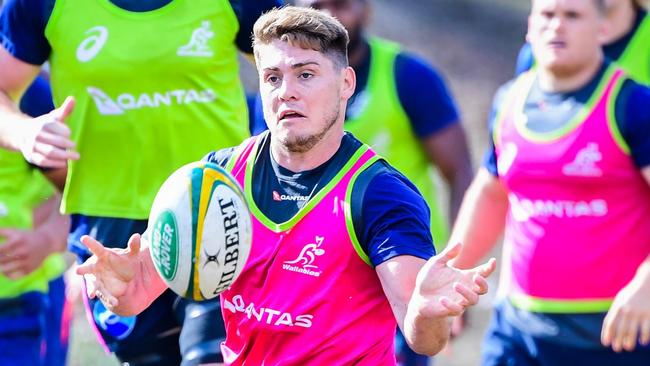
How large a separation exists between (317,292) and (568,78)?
90.2 inches

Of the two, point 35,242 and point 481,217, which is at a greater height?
point 481,217

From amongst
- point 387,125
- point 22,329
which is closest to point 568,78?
point 387,125

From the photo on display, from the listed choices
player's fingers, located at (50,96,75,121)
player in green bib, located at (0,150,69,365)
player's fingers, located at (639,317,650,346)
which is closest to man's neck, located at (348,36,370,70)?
player in green bib, located at (0,150,69,365)

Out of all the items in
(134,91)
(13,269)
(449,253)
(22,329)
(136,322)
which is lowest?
(22,329)

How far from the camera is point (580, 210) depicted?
634 centimetres

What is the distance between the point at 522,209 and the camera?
6547 millimetres

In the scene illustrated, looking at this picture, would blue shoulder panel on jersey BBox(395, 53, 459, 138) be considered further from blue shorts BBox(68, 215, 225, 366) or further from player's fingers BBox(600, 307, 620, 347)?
blue shorts BBox(68, 215, 225, 366)

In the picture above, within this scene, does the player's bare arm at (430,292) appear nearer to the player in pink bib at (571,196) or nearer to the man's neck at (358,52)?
the player in pink bib at (571,196)

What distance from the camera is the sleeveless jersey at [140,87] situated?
5.58 metres

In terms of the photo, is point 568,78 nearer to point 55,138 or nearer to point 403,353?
point 403,353

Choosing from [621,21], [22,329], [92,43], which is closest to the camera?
[92,43]

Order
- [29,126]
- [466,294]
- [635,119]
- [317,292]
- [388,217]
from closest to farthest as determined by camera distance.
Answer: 1. [466,294]
2. [388,217]
3. [317,292]
4. [29,126]
5. [635,119]

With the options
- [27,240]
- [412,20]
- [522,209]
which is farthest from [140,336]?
[412,20]

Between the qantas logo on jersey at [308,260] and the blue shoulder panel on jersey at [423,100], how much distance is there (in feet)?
9.49
